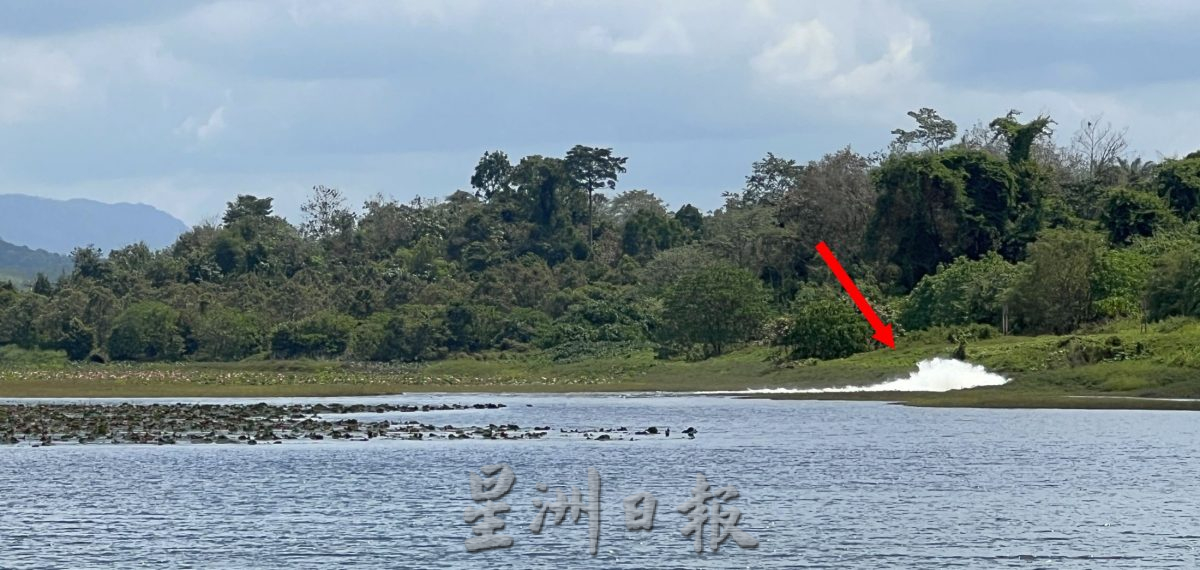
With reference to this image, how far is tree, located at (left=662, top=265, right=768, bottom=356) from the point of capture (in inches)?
4060

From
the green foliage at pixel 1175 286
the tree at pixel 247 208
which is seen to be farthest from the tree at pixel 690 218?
the green foliage at pixel 1175 286

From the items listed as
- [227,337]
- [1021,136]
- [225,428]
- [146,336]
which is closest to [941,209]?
[1021,136]

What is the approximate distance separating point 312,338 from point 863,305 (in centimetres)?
4844

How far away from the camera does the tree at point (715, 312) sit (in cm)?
10312

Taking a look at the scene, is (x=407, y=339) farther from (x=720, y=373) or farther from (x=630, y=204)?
(x=630, y=204)

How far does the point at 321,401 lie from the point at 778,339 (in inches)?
Answer: 1010

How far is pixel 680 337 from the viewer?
344 ft

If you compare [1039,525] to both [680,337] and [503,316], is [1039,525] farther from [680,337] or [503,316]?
[503,316]

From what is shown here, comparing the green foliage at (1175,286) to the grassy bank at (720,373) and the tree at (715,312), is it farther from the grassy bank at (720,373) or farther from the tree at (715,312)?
the tree at (715,312)

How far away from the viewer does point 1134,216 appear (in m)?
101

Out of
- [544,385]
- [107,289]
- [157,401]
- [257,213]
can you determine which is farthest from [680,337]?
[257,213]

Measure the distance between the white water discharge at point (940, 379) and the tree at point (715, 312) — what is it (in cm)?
2167

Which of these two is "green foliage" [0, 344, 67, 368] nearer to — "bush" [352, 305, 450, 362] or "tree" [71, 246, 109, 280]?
"tree" [71, 246, 109, 280]

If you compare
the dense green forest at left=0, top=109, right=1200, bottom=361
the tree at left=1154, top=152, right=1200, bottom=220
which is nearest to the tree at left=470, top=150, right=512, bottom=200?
the dense green forest at left=0, top=109, right=1200, bottom=361
